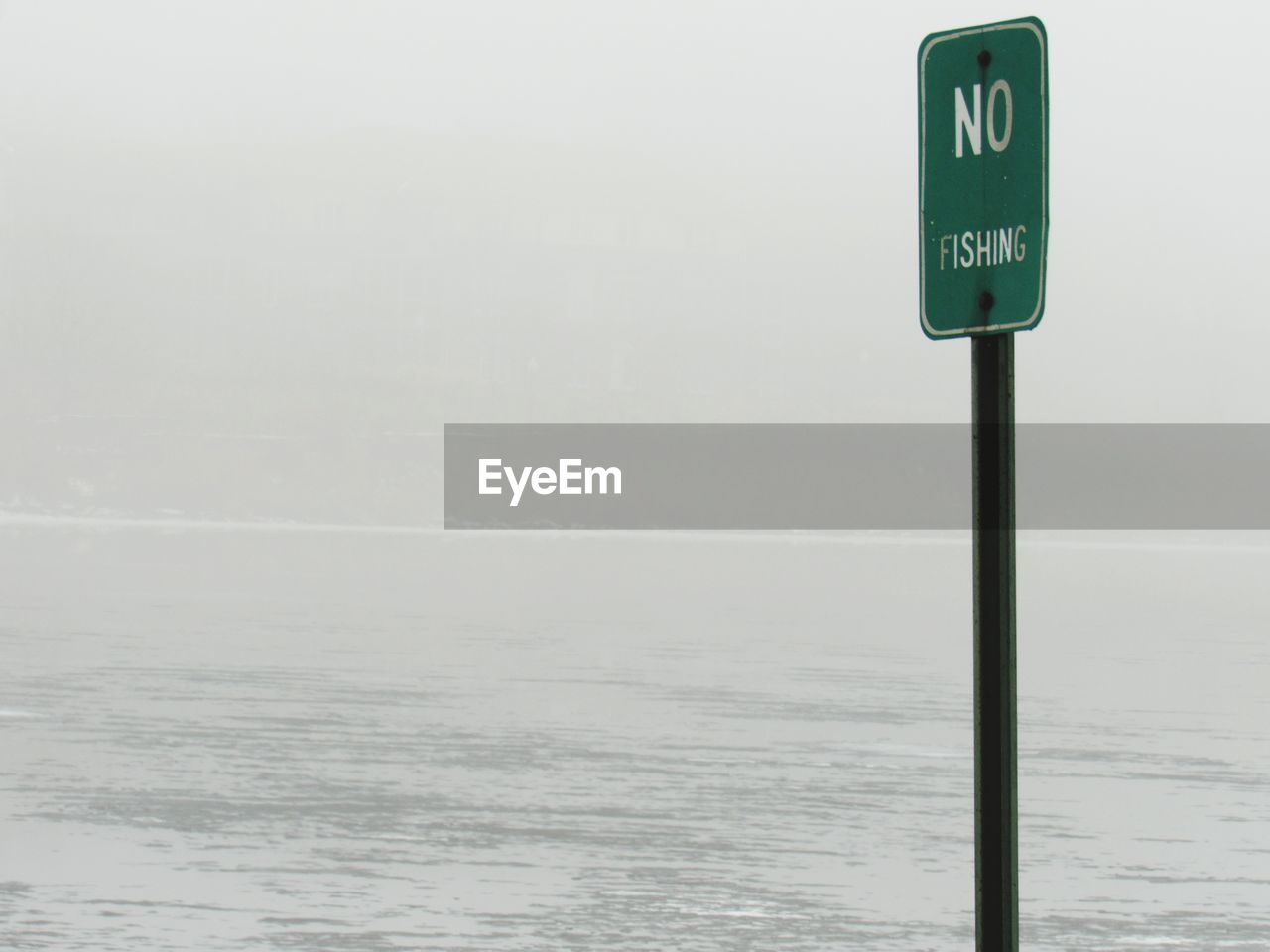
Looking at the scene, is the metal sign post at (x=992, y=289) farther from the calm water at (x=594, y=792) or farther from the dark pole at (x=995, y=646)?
the calm water at (x=594, y=792)

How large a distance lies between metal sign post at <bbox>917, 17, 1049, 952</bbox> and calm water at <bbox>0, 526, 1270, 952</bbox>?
6.89 metres

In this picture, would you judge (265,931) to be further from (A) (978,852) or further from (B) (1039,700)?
(B) (1039,700)

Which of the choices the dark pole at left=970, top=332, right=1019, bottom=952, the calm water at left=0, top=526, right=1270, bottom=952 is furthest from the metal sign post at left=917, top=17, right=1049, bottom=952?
the calm water at left=0, top=526, right=1270, bottom=952

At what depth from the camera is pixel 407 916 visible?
11.5m

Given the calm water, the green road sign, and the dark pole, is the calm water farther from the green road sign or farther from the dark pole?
the green road sign

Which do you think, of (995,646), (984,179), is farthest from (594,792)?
(984,179)

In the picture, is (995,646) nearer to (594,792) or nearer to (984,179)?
(984,179)

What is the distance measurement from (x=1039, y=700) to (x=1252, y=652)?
18239 mm

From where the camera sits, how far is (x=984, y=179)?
440 cm

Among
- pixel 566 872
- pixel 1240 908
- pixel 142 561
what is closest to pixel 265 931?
pixel 566 872

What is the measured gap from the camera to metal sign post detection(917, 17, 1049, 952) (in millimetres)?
4301

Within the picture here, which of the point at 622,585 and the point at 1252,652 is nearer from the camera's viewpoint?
the point at 1252,652

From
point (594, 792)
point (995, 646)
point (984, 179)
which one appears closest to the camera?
point (995, 646)

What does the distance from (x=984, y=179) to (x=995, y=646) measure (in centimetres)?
99
